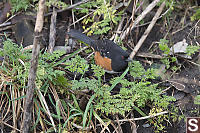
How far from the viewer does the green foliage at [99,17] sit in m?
4.24

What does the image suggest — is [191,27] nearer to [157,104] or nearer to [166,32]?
[166,32]

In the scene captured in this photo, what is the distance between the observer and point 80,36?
13.5ft

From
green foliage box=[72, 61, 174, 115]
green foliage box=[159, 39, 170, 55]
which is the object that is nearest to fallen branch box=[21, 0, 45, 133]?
green foliage box=[72, 61, 174, 115]

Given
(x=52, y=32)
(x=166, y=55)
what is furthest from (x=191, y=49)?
(x=52, y=32)

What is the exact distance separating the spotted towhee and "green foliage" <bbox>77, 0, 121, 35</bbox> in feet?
1.10

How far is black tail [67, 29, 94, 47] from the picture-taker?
4.03m

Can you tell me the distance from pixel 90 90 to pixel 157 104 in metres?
0.92

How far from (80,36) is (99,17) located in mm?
631

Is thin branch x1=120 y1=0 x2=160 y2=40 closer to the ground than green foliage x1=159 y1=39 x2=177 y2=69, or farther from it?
farther from it

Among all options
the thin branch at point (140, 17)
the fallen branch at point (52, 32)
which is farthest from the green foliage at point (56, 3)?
the thin branch at point (140, 17)

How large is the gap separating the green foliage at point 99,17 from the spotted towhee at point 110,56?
0.34m

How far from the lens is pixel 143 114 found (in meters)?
3.27

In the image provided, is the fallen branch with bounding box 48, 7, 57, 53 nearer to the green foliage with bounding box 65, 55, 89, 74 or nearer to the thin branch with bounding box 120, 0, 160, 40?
the green foliage with bounding box 65, 55, 89, 74

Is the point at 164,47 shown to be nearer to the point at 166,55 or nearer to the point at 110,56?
the point at 166,55
